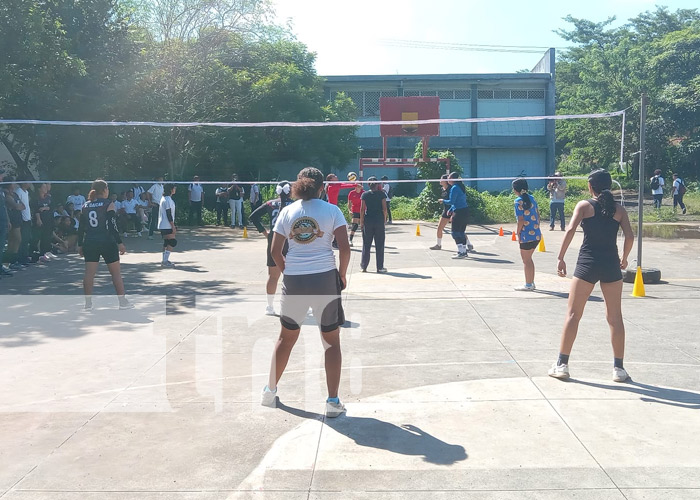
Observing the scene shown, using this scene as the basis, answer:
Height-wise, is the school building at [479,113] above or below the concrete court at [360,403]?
above

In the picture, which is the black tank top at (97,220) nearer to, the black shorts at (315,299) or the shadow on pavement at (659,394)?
the black shorts at (315,299)

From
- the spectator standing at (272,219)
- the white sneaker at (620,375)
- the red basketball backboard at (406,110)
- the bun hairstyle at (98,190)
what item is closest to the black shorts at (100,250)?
the bun hairstyle at (98,190)

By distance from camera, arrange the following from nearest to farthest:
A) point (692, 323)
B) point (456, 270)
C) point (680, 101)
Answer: point (692, 323)
point (456, 270)
point (680, 101)

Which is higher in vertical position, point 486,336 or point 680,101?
point 680,101

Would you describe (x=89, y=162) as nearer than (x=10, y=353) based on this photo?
No

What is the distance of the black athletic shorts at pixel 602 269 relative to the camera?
627 centimetres

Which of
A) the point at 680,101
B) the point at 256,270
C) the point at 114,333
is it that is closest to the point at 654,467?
the point at 114,333

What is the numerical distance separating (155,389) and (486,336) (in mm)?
3681

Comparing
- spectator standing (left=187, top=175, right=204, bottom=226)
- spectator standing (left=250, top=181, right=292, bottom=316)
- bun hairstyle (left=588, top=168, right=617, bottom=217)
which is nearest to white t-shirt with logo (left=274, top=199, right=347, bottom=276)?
bun hairstyle (left=588, top=168, right=617, bottom=217)

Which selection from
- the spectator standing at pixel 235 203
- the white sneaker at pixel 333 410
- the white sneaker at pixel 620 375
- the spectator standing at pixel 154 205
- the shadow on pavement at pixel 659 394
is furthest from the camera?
the spectator standing at pixel 235 203

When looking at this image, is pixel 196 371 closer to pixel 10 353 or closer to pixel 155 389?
pixel 155 389

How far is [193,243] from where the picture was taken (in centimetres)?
1927

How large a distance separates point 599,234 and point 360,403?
255 cm

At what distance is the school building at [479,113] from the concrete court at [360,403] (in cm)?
3301
